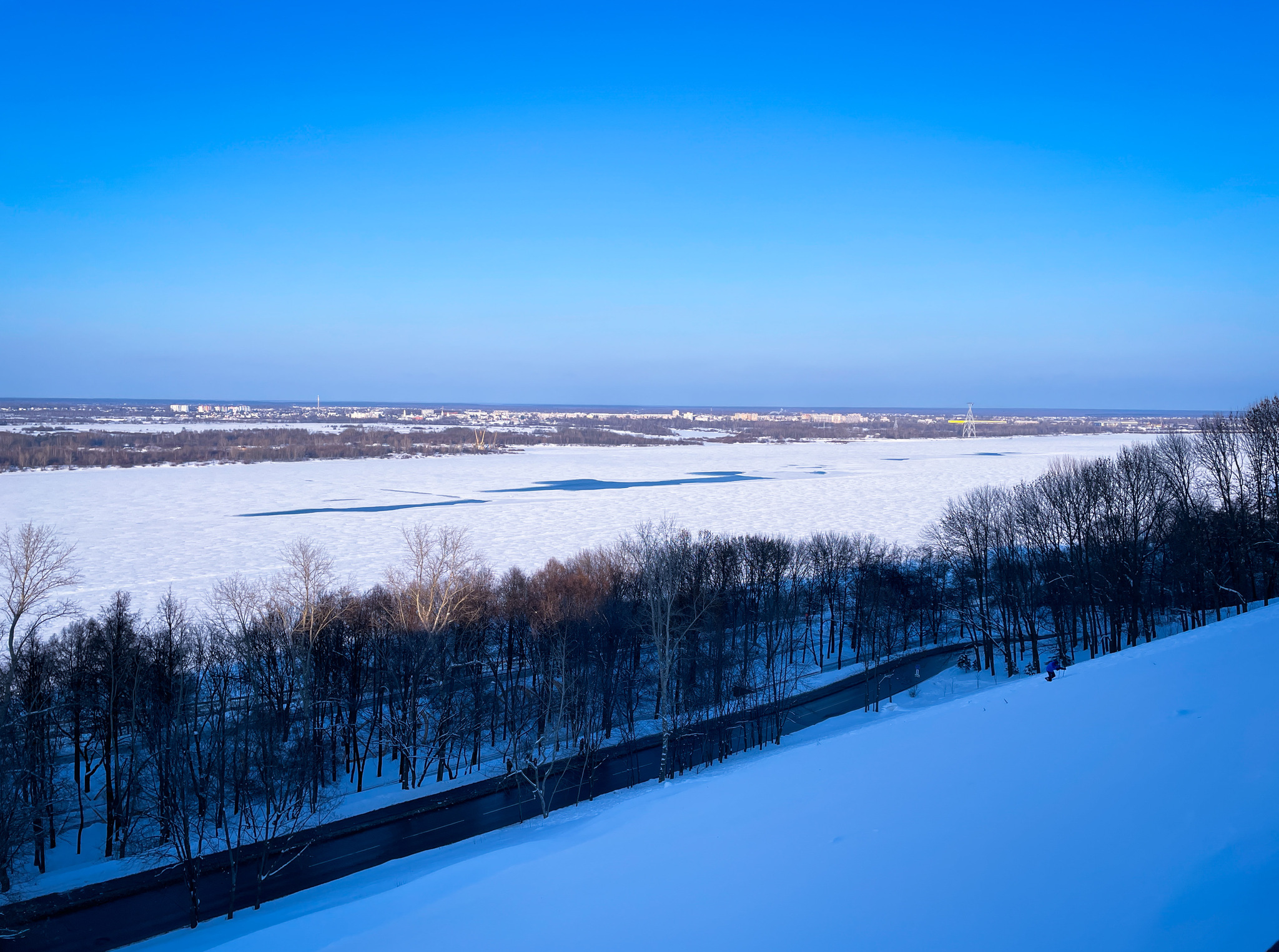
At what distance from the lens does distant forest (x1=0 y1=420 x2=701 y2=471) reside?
89.1 meters

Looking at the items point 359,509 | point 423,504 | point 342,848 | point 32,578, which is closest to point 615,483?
point 423,504

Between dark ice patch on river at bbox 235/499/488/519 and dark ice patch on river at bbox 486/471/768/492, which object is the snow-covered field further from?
dark ice patch on river at bbox 486/471/768/492

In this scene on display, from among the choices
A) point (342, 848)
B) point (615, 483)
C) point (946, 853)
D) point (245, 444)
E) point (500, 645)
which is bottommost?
point (342, 848)

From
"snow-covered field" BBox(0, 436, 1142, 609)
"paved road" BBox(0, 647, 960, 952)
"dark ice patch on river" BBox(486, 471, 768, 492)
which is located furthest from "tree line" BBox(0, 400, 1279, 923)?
"dark ice patch on river" BBox(486, 471, 768, 492)

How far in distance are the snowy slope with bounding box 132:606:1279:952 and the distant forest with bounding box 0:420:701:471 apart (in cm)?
9692

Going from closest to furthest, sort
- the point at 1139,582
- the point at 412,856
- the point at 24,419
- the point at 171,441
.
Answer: the point at 412,856
the point at 1139,582
the point at 171,441
the point at 24,419

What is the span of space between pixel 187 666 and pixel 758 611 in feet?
77.4

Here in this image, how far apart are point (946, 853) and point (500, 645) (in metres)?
23.2

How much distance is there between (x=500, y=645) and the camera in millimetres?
27797

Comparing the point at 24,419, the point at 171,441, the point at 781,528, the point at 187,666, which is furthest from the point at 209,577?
the point at 24,419

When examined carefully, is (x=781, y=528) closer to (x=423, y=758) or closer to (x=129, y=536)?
(x=423, y=758)

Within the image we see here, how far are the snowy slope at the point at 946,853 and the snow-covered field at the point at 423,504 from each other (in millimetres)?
29336

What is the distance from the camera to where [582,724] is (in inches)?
904

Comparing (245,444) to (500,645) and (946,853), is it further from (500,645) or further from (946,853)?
(946,853)
